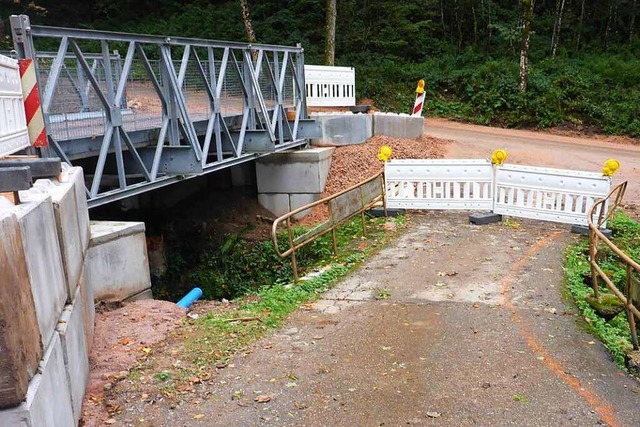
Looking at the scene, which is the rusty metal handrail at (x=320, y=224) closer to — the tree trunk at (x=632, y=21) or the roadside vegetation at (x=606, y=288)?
the roadside vegetation at (x=606, y=288)

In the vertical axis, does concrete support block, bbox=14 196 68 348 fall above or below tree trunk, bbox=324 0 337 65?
below

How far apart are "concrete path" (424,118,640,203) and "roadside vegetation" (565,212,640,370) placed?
2.89 metres

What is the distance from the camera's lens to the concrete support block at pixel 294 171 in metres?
13.4

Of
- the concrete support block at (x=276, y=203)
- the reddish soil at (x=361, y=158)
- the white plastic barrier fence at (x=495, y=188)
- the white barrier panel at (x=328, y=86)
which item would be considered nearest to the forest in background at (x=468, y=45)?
the white barrier panel at (x=328, y=86)

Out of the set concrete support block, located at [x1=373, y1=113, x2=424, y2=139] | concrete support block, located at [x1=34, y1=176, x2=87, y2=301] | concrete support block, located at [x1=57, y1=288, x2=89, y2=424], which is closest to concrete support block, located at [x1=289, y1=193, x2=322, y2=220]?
concrete support block, located at [x1=373, y1=113, x2=424, y2=139]

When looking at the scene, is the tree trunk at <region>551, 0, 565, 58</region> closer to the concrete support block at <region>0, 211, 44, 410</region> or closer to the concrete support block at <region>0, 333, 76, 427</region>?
the concrete support block at <region>0, 333, 76, 427</region>

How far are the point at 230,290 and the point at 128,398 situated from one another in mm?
7463

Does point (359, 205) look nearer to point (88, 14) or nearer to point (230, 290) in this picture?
point (230, 290)

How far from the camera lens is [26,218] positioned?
3027mm

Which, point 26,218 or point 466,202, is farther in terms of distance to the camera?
point 466,202

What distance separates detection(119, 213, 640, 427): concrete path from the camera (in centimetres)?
430

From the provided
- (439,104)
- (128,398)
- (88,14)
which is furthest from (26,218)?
(88,14)

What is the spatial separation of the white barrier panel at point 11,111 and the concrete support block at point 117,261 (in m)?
1.42

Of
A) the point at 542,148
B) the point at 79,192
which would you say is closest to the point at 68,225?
the point at 79,192
